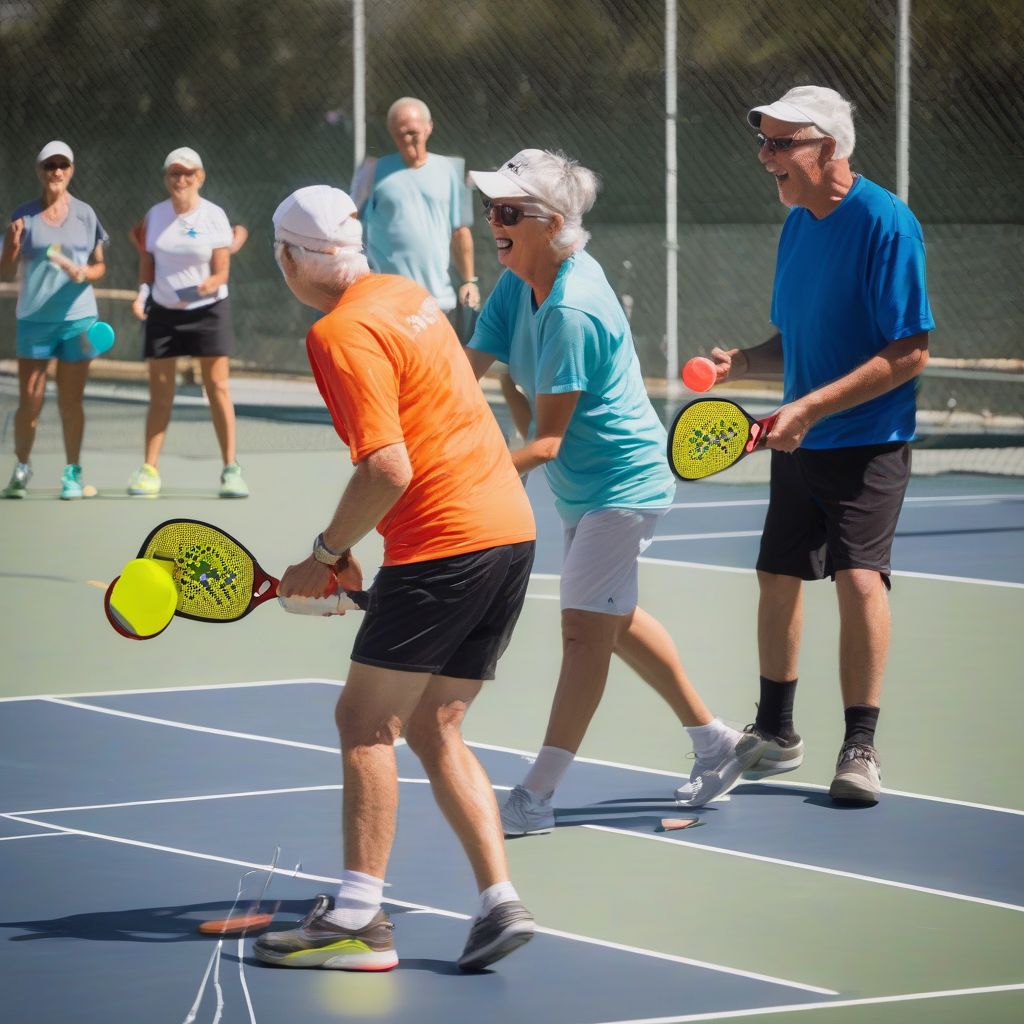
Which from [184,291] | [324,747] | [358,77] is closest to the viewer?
[324,747]

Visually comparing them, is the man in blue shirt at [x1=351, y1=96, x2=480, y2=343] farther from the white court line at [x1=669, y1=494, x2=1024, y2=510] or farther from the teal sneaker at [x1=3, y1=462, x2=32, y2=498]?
the teal sneaker at [x1=3, y1=462, x2=32, y2=498]

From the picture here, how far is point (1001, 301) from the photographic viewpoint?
15.3 metres

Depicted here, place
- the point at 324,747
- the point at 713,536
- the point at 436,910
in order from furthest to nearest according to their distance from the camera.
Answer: the point at 713,536 < the point at 324,747 < the point at 436,910

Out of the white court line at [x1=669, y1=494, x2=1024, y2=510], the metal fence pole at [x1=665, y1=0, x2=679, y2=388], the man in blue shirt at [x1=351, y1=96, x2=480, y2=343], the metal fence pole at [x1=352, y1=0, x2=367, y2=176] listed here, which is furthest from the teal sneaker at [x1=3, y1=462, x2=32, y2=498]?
the metal fence pole at [x1=665, y1=0, x2=679, y2=388]

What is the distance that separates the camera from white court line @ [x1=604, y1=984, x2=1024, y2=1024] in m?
4.45

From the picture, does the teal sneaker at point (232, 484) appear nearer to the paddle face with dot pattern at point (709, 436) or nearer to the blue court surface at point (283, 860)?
the blue court surface at point (283, 860)

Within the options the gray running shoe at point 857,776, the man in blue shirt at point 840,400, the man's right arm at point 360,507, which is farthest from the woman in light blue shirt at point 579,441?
the man's right arm at point 360,507

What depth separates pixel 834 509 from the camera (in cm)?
654

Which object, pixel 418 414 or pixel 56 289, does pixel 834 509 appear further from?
pixel 56 289

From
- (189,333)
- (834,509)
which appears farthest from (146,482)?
(834,509)

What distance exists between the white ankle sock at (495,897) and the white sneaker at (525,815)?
1.12 metres

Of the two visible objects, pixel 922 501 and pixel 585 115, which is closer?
pixel 922 501

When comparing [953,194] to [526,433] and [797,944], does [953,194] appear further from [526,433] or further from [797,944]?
[797,944]

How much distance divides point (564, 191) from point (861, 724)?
5.52ft
